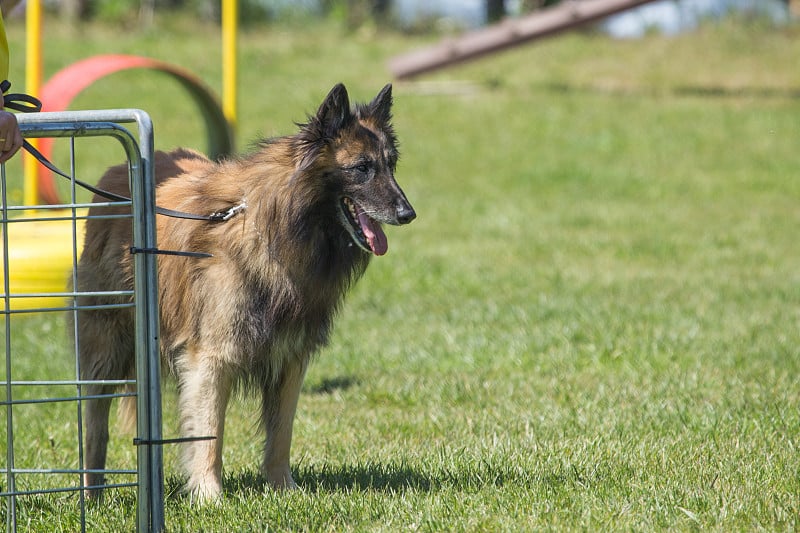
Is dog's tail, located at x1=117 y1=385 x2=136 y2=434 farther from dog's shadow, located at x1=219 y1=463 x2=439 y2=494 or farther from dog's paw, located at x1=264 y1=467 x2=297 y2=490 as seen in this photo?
dog's paw, located at x1=264 y1=467 x2=297 y2=490

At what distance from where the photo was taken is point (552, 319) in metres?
7.80

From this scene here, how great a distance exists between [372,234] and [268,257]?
0.47m

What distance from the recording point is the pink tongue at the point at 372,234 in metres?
4.02

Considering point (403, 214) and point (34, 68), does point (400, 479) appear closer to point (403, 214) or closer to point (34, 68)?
point (403, 214)

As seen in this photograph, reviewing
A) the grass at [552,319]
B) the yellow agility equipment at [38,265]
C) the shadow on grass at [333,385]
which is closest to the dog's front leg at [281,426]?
the grass at [552,319]

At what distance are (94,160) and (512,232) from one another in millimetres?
7456

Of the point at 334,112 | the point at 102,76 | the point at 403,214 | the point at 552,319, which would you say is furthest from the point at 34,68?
the point at 403,214

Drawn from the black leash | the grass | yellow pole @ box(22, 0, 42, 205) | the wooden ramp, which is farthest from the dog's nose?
the wooden ramp

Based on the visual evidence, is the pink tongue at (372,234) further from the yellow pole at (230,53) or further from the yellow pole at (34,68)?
the yellow pole at (34,68)

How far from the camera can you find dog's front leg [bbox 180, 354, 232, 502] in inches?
159

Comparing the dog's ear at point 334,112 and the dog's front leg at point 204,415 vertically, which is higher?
the dog's ear at point 334,112

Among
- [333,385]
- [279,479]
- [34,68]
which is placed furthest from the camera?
[34,68]

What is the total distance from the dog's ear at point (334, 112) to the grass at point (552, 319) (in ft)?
3.16

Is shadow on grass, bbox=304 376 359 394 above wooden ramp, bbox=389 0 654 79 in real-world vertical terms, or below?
below
